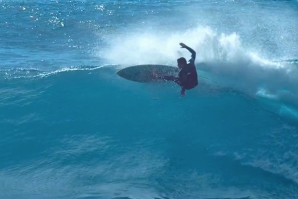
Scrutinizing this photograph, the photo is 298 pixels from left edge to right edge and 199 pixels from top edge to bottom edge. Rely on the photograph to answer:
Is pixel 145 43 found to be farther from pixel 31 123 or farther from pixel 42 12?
pixel 42 12

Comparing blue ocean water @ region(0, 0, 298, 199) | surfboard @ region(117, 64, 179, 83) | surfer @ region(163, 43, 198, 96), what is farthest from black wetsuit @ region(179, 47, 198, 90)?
surfboard @ region(117, 64, 179, 83)

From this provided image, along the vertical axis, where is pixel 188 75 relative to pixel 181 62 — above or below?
below

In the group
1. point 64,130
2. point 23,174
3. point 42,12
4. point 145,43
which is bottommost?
point 23,174

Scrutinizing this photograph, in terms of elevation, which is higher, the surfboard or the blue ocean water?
the surfboard

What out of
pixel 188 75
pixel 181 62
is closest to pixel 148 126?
pixel 188 75

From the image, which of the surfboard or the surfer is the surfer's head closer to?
the surfer

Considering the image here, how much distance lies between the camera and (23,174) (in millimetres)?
11617

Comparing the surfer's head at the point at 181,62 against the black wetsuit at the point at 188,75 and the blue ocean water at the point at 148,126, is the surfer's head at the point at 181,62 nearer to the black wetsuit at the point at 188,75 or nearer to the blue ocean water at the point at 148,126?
the black wetsuit at the point at 188,75

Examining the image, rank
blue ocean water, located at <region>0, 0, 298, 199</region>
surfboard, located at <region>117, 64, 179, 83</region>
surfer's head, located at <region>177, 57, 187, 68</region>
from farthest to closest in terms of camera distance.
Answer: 1. surfboard, located at <region>117, 64, 179, 83</region>
2. surfer's head, located at <region>177, 57, 187, 68</region>
3. blue ocean water, located at <region>0, 0, 298, 199</region>

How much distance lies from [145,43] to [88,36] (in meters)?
5.37

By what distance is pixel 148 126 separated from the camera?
13.2 m

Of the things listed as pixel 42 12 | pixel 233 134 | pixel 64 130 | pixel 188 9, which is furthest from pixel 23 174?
pixel 188 9

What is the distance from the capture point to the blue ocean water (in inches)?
440

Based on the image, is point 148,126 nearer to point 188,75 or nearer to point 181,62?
point 188,75
